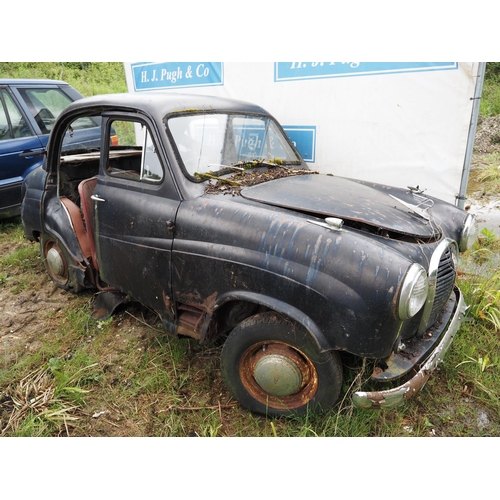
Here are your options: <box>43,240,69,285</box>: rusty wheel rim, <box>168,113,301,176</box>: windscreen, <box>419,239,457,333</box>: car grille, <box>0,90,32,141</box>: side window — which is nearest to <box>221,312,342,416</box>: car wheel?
<box>419,239,457,333</box>: car grille

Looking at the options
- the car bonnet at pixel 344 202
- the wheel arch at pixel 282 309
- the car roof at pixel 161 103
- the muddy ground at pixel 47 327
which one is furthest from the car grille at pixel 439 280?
the car roof at pixel 161 103

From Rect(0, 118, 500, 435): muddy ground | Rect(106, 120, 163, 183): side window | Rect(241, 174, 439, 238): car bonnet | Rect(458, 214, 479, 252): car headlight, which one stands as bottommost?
Rect(0, 118, 500, 435): muddy ground

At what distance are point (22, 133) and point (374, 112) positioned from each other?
4.51 meters

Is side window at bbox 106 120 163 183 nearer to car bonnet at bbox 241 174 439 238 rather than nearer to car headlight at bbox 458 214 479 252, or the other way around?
car bonnet at bbox 241 174 439 238

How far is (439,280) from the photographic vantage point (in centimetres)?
226

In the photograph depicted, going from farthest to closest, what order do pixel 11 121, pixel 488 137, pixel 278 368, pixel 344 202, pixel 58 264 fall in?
pixel 488 137 → pixel 11 121 → pixel 58 264 → pixel 344 202 → pixel 278 368

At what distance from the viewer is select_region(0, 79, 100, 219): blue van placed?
16.4ft

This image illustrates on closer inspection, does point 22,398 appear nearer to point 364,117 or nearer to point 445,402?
point 445,402

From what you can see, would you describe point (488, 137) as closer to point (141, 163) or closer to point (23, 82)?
point (141, 163)

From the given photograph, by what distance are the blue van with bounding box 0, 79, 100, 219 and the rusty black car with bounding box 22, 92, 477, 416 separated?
7.26 ft

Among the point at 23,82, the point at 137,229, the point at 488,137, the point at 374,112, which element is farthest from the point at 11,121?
the point at 488,137

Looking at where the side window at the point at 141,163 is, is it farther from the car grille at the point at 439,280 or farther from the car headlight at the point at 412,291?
the car grille at the point at 439,280

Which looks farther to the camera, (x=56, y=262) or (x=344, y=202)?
(x=56, y=262)

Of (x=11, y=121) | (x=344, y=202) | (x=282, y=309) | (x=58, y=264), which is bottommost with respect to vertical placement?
(x=58, y=264)
